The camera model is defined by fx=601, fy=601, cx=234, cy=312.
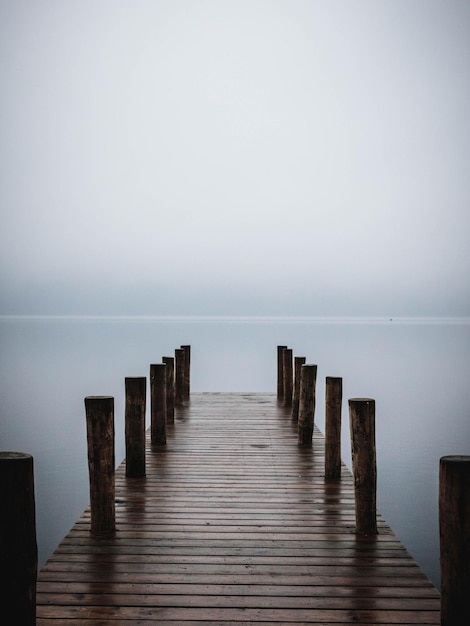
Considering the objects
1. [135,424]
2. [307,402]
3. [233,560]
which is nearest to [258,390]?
[307,402]

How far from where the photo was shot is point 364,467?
5.25 m

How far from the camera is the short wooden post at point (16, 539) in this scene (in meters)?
2.78

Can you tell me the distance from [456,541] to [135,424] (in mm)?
4549

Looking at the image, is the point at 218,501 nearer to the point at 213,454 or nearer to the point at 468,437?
the point at 213,454

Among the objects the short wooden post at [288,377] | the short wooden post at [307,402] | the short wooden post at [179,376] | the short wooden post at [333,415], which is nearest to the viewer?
the short wooden post at [333,415]

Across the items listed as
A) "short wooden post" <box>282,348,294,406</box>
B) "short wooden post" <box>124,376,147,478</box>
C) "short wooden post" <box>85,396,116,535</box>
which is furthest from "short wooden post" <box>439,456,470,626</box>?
"short wooden post" <box>282,348,294,406</box>

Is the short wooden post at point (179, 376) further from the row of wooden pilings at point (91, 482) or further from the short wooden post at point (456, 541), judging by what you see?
the short wooden post at point (456, 541)

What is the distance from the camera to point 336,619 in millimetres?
3586

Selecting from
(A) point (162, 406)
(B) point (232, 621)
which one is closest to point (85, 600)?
(B) point (232, 621)

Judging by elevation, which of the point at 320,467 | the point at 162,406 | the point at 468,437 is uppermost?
the point at 162,406

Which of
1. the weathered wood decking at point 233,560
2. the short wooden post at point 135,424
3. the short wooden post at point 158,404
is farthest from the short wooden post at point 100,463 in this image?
the short wooden post at point 158,404

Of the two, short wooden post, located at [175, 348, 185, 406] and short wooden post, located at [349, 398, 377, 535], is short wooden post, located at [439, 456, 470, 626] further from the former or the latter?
short wooden post, located at [175, 348, 185, 406]

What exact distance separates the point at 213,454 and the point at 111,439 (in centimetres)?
340

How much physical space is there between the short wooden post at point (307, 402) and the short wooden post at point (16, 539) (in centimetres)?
655
